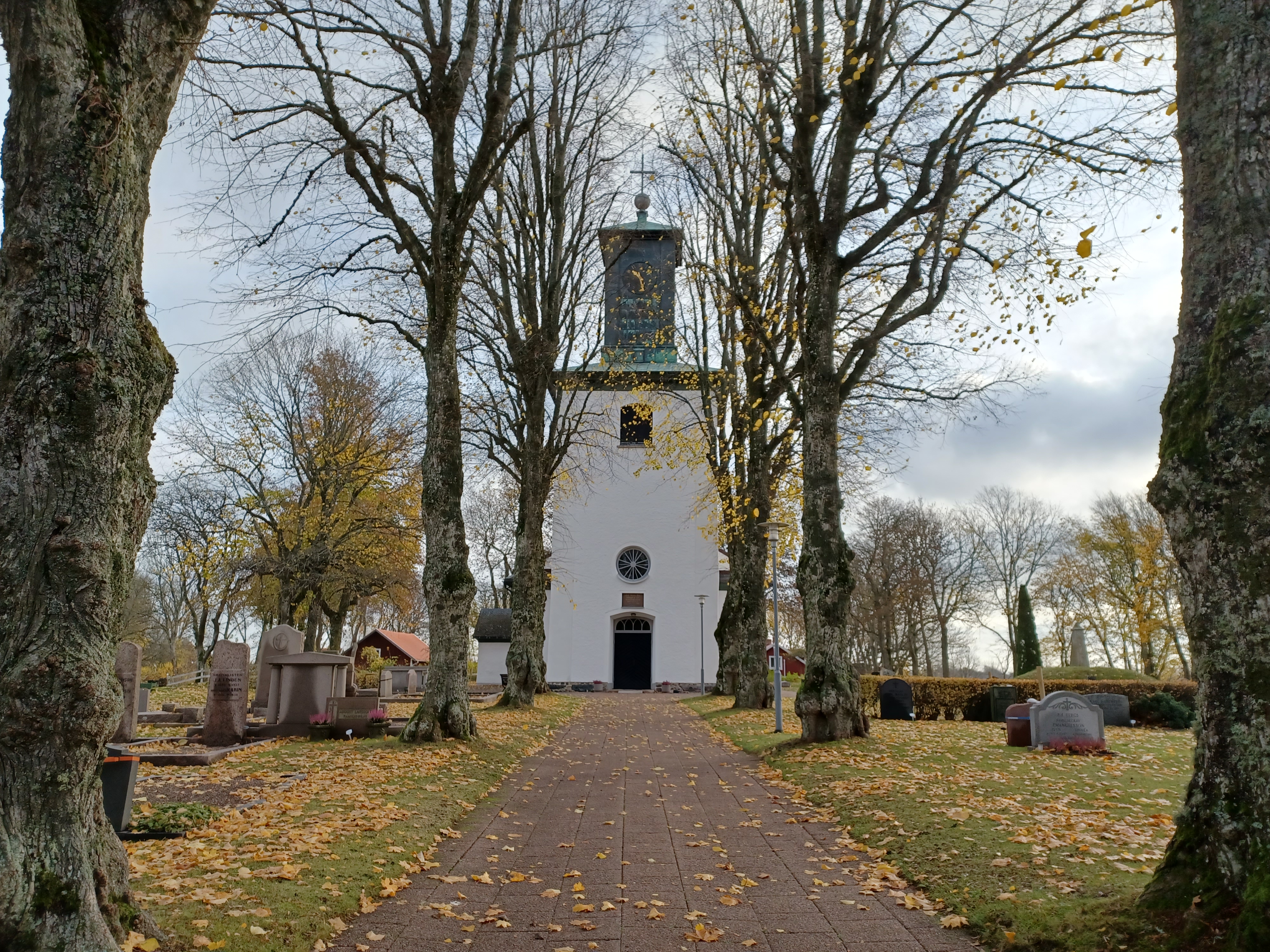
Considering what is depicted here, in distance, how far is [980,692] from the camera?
20031mm

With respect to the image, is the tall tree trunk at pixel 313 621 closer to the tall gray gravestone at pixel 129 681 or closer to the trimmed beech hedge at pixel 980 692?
the tall gray gravestone at pixel 129 681

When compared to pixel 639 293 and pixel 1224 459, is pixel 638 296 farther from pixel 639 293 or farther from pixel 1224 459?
pixel 1224 459

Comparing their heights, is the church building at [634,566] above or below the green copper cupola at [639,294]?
below

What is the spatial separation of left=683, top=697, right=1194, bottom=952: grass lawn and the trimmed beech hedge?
227 inches

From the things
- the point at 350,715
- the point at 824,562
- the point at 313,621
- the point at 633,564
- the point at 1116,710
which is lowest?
the point at 1116,710

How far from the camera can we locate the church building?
3750 cm

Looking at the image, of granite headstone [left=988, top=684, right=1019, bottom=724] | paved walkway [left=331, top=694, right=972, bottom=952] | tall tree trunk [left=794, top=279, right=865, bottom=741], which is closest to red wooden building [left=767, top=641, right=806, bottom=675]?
granite headstone [left=988, top=684, right=1019, bottom=724]

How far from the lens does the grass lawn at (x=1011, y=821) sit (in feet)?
15.3

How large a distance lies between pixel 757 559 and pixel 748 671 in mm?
2815

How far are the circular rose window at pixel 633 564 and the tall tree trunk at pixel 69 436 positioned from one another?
34.7 m

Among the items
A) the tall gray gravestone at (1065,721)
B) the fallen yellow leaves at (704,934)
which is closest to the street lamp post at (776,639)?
the tall gray gravestone at (1065,721)

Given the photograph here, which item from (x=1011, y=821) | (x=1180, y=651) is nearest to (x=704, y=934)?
(x=1011, y=821)

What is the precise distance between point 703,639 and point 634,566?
16.0 feet

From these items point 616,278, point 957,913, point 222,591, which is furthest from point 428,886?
point 222,591
